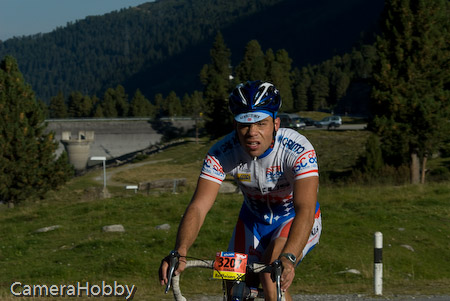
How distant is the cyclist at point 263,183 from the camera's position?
4.70 meters

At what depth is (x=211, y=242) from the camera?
51.9ft

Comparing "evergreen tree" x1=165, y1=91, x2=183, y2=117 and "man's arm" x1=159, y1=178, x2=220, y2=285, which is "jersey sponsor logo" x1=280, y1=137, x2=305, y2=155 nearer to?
"man's arm" x1=159, y1=178, x2=220, y2=285

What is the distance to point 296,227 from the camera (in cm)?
463

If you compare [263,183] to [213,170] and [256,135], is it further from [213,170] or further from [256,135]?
[256,135]

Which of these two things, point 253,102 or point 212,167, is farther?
point 212,167

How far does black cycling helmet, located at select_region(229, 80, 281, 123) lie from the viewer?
480cm

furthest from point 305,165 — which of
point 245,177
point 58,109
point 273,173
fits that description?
point 58,109

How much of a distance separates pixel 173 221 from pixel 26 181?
20079mm

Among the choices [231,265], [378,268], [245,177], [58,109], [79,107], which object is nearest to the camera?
[231,265]

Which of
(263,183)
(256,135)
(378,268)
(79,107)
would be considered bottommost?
(378,268)

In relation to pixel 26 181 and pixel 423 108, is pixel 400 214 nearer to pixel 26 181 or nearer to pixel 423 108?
pixel 423 108

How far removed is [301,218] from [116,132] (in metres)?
145

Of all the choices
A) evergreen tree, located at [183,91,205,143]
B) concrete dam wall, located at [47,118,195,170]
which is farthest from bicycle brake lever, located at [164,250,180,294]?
concrete dam wall, located at [47,118,195,170]

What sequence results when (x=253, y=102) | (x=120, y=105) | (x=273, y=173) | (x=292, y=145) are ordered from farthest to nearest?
(x=120, y=105), (x=273, y=173), (x=292, y=145), (x=253, y=102)
